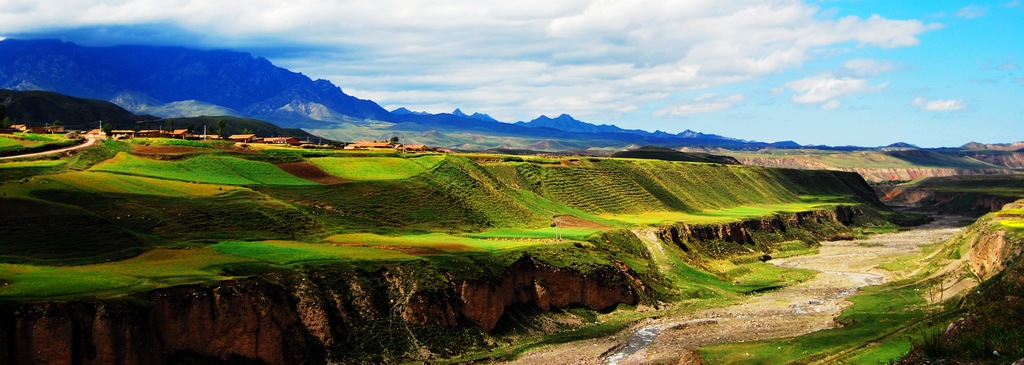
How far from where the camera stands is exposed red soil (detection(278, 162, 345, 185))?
110m

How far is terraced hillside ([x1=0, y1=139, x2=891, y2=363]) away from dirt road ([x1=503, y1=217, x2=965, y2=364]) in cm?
391

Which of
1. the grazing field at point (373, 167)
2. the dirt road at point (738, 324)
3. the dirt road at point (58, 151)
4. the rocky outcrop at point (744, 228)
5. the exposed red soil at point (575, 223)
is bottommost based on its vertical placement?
the dirt road at point (738, 324)

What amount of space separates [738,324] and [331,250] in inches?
1379

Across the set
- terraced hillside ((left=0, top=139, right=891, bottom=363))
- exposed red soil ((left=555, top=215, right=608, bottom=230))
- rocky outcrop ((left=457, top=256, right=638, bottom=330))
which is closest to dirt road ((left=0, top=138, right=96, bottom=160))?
terraced hillside ((left=0, top=139, right=891, bottom=363))

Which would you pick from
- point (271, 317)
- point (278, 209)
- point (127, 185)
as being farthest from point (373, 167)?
point (271, 317)

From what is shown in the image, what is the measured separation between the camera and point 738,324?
252 ft

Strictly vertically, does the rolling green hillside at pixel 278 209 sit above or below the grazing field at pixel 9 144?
below

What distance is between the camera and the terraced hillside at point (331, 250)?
56094 millimetres

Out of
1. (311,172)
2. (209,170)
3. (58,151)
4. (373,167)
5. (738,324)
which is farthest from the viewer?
(373,167)

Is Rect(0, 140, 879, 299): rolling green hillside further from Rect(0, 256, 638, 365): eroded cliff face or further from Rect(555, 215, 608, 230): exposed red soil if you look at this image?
Rect(0, 256, 638, 365): eroded cliff face

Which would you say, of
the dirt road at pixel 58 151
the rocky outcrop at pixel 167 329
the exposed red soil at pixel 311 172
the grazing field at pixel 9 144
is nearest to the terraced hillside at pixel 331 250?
the rocky outcrop at pixel 167 329

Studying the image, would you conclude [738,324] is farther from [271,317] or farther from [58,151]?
[58,151]

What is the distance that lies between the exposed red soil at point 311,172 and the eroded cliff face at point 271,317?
38.1m

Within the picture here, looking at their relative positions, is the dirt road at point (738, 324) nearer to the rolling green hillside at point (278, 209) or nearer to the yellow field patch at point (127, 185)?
the rolling green hillside at point (278, 209)
